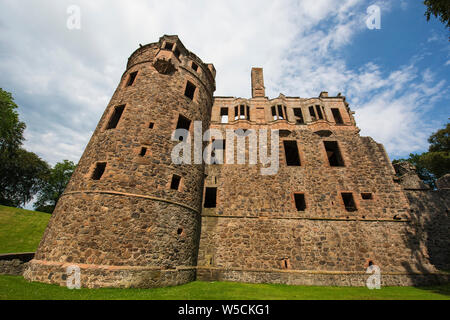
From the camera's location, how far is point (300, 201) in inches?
612

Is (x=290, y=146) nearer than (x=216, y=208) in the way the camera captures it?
No

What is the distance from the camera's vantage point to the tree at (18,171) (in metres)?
31.7

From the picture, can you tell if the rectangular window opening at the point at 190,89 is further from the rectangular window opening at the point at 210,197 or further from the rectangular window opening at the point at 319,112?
the rectangular window opening at the point at 319,112

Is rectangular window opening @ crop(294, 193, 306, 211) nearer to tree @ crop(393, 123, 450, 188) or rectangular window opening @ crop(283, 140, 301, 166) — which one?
rectangular window opening @ crop(283, 140, 301, 166)

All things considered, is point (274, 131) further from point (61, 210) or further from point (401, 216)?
point (61, 210)

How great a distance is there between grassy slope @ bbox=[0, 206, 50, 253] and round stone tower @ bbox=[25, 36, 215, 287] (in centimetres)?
1023

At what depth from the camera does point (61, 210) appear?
10.2 m

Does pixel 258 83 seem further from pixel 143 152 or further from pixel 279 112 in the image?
pixel 143 152

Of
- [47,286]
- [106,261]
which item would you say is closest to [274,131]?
[106,261]

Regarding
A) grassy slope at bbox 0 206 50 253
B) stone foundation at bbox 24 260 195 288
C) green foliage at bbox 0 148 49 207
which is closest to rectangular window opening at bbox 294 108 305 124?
stone foundation at bbox 24 260 195 288

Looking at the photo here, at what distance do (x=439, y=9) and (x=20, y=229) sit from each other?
3635cm

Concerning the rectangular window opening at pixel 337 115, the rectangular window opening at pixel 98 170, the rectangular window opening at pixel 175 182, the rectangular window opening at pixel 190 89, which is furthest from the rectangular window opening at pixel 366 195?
the rectangular window opening at pixel 98 170

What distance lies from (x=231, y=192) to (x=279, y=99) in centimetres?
1201

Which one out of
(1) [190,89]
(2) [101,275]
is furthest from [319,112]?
(2) [101,275]
